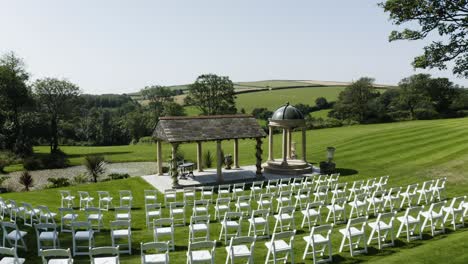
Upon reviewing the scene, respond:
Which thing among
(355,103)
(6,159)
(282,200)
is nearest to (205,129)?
(282,200)

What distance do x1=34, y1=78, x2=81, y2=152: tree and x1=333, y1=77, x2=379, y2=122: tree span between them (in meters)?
47.6

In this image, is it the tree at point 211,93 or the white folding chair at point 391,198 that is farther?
the tree at point 211,93

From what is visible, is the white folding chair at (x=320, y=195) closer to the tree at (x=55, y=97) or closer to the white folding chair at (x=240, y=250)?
the white folding chair at (x=240, y=250)

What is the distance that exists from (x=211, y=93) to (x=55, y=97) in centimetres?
3016

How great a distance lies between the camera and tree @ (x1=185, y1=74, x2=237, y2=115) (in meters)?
74.6

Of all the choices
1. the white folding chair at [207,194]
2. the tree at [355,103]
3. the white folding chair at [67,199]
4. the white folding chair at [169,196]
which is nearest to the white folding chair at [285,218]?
the white folding chair at [207,194]

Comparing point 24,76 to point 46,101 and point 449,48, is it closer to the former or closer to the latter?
point 46,101

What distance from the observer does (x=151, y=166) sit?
116 ft

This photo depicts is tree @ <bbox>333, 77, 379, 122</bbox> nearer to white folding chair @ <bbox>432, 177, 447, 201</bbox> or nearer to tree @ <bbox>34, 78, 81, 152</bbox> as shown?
tree @ <bbox>34, 78, 81, 152</bbox>

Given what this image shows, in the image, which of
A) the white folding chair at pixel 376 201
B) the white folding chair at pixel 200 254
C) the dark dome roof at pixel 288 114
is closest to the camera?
the white folding chair at pixel 200 254

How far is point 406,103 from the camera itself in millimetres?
73688

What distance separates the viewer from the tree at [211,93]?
74.6 m

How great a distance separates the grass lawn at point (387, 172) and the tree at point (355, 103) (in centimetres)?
2559

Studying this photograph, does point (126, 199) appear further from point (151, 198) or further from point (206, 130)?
point (206, 130)
